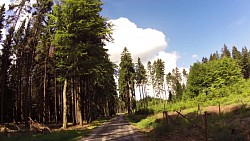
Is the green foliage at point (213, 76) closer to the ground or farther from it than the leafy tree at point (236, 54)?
closer to the ground

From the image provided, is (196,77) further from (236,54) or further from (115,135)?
(115,135)

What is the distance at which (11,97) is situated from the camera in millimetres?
50656

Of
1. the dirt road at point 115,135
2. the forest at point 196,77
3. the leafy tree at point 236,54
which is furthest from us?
the leafy tree at point 236,54

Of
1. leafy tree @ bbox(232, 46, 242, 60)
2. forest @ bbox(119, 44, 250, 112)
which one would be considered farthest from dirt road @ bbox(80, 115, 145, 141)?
leafy tree @ bbox(232, 46, 242, 60)

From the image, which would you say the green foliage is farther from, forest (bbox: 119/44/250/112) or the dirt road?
the dirt road

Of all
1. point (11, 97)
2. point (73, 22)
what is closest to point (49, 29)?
point (73, 22)

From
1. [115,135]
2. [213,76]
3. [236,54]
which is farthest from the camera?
[236,54]

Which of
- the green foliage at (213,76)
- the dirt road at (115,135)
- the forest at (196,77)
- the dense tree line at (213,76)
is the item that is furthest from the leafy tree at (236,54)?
the dirt road at (115,135)

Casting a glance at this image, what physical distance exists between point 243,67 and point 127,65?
67.0 meters

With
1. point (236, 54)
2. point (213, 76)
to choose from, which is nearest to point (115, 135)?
point (213, 76)

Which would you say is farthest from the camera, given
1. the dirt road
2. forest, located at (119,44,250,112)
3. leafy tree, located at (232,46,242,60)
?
leafy tree, located at (232,46,242,60)

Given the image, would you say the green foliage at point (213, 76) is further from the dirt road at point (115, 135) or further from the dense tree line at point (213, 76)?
the dirt road at point (115, 135)

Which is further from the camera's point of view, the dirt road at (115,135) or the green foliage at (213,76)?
the green foliage at (213,76)

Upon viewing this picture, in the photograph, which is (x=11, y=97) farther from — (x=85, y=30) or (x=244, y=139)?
(x=244, y=139)
